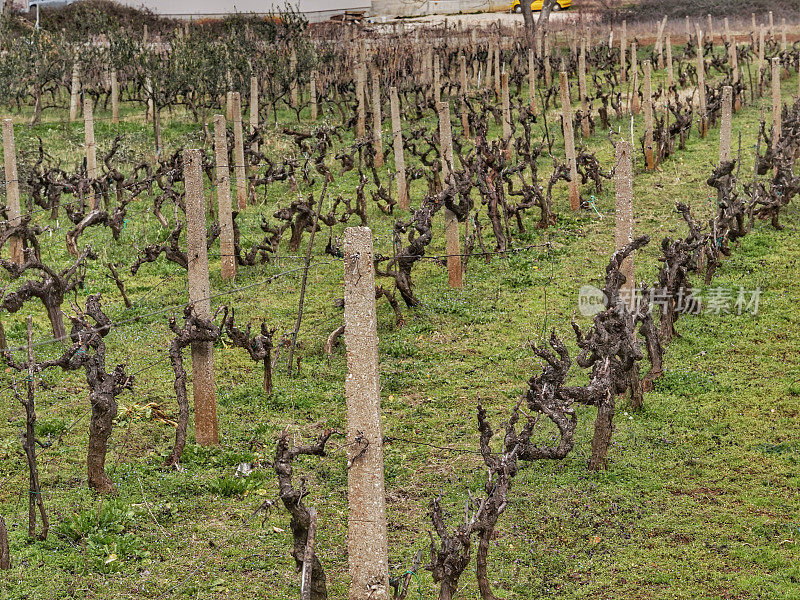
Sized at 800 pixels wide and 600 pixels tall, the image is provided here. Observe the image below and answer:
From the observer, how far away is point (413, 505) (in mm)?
10445

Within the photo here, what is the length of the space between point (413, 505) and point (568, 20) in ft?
122

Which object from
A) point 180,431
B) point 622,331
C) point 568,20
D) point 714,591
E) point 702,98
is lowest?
point 714,591

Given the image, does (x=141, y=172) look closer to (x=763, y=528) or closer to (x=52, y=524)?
(x=52, y=524)

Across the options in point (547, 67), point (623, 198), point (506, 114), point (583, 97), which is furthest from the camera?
point (547, 67)

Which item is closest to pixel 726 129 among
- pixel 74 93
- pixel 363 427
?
pixel 363 427

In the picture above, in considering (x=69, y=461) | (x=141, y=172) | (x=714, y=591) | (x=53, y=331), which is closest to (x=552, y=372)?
(x=714, y=591)

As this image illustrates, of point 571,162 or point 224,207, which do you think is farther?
point 571,162

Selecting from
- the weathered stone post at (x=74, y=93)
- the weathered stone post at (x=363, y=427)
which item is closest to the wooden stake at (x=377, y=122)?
the weathered stone post at (x=74, y=93)

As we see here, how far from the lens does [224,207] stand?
52.5 ft

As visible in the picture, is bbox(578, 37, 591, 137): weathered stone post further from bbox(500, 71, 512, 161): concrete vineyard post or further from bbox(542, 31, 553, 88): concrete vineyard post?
bbox(542, 31, 553, 88): concrete vineyard post

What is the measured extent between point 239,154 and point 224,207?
14.8 ft

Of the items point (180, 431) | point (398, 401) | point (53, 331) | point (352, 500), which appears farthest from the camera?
point (53, 331)

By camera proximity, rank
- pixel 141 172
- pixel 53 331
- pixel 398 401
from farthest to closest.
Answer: pixel 141 172
pixel 53 331
pixel 398 401

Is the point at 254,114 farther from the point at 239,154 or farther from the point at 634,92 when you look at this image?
the point at 634,92
